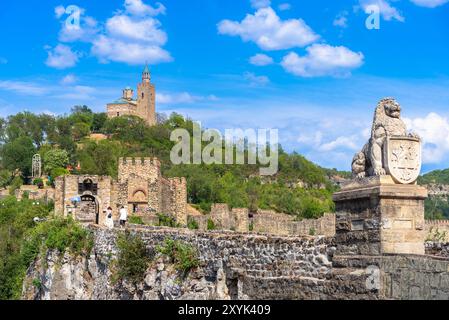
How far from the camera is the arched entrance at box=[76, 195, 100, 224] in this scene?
34.8m

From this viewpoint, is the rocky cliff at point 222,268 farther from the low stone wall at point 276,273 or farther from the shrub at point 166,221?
the shrub at point 166,221

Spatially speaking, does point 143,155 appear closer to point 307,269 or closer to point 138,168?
point 138,168

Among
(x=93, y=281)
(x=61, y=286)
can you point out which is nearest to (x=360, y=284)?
(x=93, y=281)

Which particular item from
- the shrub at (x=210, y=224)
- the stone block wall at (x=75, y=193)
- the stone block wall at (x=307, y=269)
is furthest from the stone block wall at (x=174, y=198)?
the stone block wall at (x=307, y=269)

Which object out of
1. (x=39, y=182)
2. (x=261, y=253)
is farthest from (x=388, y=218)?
(x=39, y=182)

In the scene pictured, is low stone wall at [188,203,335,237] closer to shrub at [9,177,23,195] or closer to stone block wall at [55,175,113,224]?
stone block wall at [55,175,113,224]

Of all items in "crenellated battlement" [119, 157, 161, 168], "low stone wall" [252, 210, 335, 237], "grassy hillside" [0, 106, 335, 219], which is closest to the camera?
"crenellated battlement" [119, 157, 161, 168]

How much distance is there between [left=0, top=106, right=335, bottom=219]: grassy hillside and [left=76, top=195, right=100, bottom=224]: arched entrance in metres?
19.6

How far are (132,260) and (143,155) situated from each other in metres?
66.6

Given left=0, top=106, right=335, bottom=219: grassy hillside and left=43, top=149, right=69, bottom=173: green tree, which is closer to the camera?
left=0, top=106, right=335, bottom=219: grassy hillside

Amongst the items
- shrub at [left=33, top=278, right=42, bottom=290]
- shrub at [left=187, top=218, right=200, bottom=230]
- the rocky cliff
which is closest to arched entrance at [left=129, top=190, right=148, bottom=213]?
shrub at [left=187, top=218, right=200, bottom=230]

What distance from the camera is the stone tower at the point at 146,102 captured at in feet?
414

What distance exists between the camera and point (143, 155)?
3253 inches

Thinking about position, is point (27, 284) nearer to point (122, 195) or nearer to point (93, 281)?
point (93, 281)
